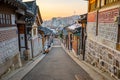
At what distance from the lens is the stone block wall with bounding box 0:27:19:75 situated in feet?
34.7

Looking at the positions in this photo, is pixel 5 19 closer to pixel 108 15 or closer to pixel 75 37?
pixel 108 15

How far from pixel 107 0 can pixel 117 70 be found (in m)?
5.00

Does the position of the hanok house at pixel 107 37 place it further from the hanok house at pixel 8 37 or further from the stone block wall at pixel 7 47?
the stone block wall at pixel 7 47

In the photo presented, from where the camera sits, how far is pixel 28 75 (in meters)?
11.4

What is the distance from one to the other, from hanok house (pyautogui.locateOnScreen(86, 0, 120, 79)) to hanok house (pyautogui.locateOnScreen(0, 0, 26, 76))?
6243mm

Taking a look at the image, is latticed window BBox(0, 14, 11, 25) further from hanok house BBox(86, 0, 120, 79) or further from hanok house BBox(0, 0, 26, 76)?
hanok house BBox(86, 0, 120, 79)

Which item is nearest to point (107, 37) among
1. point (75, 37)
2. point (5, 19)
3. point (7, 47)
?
point (7, 47)

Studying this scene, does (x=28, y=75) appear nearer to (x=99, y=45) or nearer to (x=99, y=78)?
(x=99, y=78)

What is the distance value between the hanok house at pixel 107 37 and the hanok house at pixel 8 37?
6243 mm

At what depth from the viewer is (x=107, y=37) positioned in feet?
36.0

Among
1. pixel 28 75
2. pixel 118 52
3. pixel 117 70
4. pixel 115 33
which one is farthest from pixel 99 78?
pixel 28 75

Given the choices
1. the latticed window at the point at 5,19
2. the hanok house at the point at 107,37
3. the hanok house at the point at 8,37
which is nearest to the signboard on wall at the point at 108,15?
the hanok house at the point at 107,37

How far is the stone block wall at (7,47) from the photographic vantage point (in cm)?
1057

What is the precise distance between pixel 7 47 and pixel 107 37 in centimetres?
719
